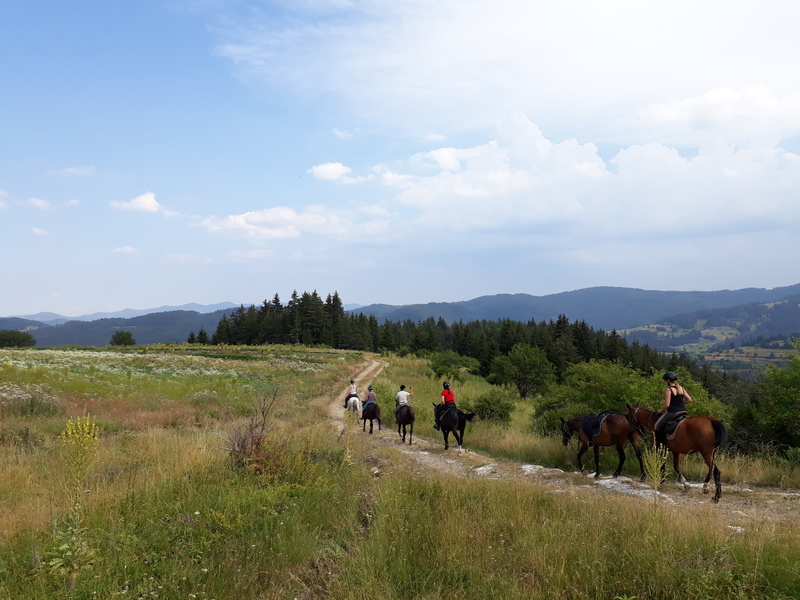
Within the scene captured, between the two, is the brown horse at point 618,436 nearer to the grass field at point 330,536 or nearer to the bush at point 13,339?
the grass field at point 330,536

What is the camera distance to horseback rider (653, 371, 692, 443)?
10.1 m

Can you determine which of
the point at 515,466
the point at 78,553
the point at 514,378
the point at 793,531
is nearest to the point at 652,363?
the point at 514,378

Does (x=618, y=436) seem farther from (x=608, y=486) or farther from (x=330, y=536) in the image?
(x=330, y=536)

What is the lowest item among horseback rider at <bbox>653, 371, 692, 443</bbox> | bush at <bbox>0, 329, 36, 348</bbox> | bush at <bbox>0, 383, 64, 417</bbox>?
bush at <bbox>0, 329, 36, 348</bbox>

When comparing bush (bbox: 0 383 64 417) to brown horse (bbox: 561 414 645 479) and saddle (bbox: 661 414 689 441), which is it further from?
saddle (bbox: 661 414 689 441)

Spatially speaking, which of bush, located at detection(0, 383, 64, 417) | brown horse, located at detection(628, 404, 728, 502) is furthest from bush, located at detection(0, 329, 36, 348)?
brown horse, located at detection(628, 404, 728, 502)

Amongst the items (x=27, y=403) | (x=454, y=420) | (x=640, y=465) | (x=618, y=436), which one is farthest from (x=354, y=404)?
(x=640, y=465)

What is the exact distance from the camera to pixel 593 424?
11523 mm

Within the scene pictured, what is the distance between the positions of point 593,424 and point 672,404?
1.92m

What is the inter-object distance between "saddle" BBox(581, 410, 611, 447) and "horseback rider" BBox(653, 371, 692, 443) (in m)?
1.25

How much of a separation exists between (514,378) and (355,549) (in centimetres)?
4206

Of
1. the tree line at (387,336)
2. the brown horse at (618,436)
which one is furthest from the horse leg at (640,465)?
the tree line at (387,336)

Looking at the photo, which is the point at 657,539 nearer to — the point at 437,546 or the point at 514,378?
the point at 437,546

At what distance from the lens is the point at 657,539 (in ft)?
18.4
